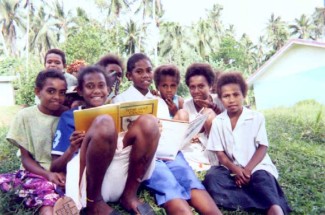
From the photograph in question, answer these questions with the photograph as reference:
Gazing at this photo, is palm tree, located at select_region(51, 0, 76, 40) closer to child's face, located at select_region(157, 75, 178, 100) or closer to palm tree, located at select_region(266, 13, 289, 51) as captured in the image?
palm tree, located at select_region(266, 13, 289, 51)

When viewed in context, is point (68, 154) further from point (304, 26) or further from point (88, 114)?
point (304, 26)

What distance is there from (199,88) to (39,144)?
1524mm

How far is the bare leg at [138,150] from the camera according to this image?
7.31 feet

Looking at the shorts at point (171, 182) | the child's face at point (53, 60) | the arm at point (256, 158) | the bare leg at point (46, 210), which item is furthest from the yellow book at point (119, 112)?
the child's face at point (53, 60)

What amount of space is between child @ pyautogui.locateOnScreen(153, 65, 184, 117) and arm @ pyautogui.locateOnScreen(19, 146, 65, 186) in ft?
4.25

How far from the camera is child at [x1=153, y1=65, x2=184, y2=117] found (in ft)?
11.0

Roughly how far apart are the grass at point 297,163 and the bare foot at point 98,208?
0.98 ft

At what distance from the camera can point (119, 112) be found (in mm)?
2266

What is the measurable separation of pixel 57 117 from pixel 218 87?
1.37m

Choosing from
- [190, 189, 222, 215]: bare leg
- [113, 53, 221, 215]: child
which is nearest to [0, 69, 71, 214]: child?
[113, 53, 221, 215]: child

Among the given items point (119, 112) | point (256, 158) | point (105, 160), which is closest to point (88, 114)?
point (119, 112)

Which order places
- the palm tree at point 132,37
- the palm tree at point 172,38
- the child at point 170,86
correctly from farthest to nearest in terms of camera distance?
the palm tree at point 172,38
the palm tree at point 132,37
the child at point 170,86

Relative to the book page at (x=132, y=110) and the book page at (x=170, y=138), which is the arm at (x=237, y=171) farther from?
the book page at (x=132, y=110)

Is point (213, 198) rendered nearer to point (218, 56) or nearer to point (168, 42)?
point (168, 42)
